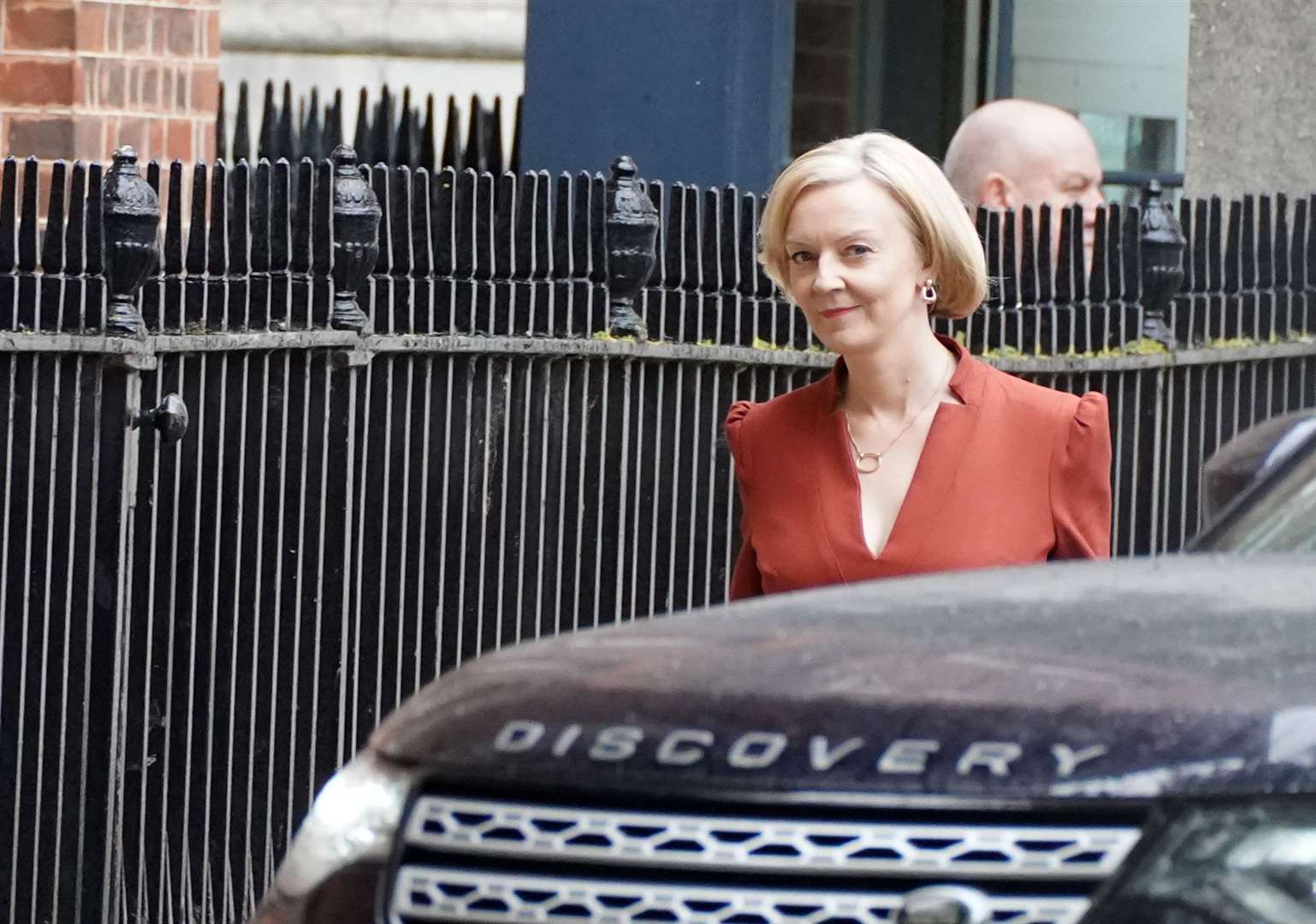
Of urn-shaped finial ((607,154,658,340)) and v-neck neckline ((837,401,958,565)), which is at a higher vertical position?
urn-shaped finial ((607,154,658,340))

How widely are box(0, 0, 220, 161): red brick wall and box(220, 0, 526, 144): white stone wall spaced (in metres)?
7.99

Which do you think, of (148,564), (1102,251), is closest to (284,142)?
(1102,251)

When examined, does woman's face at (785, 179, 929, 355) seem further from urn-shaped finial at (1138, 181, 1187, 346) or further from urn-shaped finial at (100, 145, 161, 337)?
urn-shaped finial at (1138, 181, 1187, 346)

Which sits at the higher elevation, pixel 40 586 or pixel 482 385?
pixel 482 385

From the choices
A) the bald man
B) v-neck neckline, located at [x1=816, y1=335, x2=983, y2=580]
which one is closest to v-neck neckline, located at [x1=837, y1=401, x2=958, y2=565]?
v-neck neckline, located at [x1=816, y1=335, x2=983, y2=580]

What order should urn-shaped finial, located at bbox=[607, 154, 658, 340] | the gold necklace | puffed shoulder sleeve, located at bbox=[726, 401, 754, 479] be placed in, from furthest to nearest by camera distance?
1. urn-shaped finial, located at bbox=[607, 154, 658, 340]
2. puffed shoulder sleeve, located at bbox=[726, 401, 754, 479]
3. the gold necklace

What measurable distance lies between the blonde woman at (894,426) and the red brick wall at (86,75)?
174 inches

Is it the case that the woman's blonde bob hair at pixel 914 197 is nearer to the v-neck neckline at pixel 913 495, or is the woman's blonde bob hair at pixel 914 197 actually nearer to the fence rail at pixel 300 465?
the v-neck neckline at pixel 913 495

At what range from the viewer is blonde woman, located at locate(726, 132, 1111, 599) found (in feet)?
12.8

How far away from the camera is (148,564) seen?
561cm

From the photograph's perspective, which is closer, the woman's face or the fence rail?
the woman's face

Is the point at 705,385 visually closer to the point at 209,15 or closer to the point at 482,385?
the point at 482,385

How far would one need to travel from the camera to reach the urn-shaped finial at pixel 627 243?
21.0 feet

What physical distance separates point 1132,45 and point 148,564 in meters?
6.94
